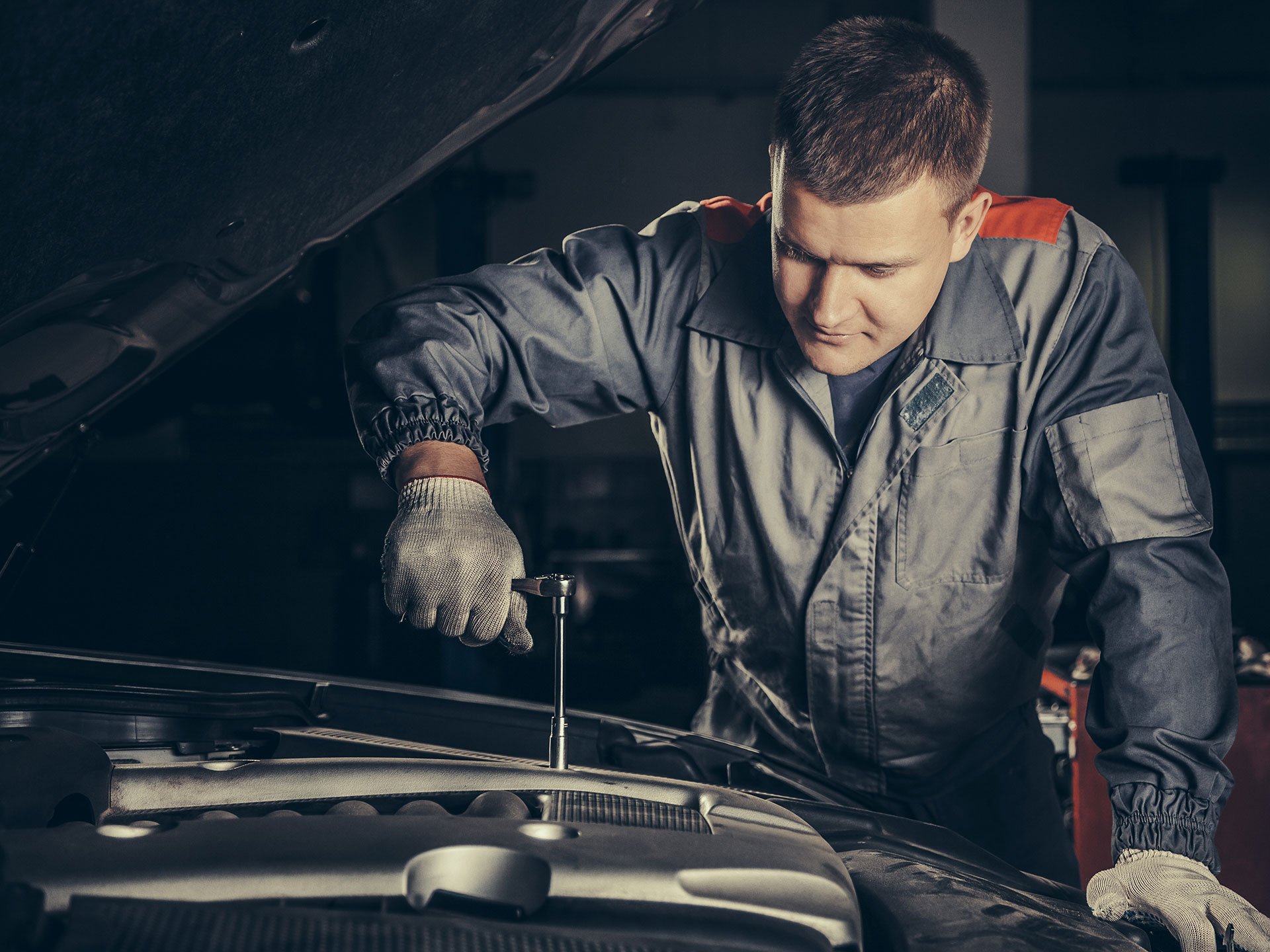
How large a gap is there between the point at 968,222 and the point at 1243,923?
2.53ft

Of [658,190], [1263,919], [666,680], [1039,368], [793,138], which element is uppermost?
[658,190]

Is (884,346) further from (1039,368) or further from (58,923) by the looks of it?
(58,923)

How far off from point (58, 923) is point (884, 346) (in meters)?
0.96

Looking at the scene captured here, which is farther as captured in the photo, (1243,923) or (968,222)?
(968,222)

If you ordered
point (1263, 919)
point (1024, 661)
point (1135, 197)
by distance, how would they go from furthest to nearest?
point (1135, 197)
point (1024, 661)
point (1263, 919)

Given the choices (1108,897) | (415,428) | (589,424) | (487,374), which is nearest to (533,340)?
(487,374)

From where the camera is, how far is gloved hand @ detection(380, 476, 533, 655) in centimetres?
92

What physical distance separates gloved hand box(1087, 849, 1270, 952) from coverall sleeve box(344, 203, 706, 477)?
0.76 m

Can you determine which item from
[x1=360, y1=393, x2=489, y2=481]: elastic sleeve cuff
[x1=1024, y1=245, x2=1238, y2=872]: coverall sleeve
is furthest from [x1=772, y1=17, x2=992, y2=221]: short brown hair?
[x1=360, y1=393, x2=489, y2=481]: elastic sleeve cuff

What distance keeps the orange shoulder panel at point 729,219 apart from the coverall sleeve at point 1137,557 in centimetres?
45

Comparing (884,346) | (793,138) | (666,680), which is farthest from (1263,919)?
(666,680)

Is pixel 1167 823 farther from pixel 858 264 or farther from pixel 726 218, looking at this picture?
pixel 726 218

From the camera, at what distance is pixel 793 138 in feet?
3.52

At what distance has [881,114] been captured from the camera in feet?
3.40
